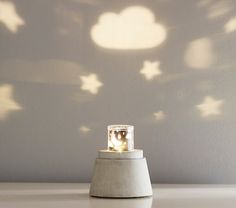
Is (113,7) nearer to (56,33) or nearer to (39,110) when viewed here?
(56,33)

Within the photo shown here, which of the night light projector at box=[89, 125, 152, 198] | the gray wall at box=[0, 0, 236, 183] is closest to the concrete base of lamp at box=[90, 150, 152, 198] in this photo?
the night light projector at box=[89, 125, 152, 198]

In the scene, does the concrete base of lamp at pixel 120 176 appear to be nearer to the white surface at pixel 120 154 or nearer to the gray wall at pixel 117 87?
the white surface at pixel 120 154

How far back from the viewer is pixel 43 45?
126 cm

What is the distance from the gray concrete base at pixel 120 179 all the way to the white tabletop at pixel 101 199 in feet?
0.06

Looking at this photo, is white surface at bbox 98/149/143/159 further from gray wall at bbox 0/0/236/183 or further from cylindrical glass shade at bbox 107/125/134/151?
gray wall at bbox 0/0/236/183

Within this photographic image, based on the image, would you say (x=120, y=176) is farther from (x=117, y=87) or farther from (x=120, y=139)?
(x=117, y=87)

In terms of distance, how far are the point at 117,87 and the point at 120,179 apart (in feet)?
1.28

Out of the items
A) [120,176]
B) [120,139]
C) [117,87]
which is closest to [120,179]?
[120,176]

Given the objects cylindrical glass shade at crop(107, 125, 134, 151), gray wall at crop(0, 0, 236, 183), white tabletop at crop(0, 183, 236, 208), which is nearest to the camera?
white tabletop at crop(0, 183, 236, 208)

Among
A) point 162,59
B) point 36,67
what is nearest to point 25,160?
point 36,67

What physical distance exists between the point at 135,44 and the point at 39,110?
0.33m

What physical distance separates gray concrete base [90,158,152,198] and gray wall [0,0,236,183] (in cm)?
31

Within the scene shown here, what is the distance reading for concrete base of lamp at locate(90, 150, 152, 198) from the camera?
0.92 m

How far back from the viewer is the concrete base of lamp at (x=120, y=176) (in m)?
0.92
